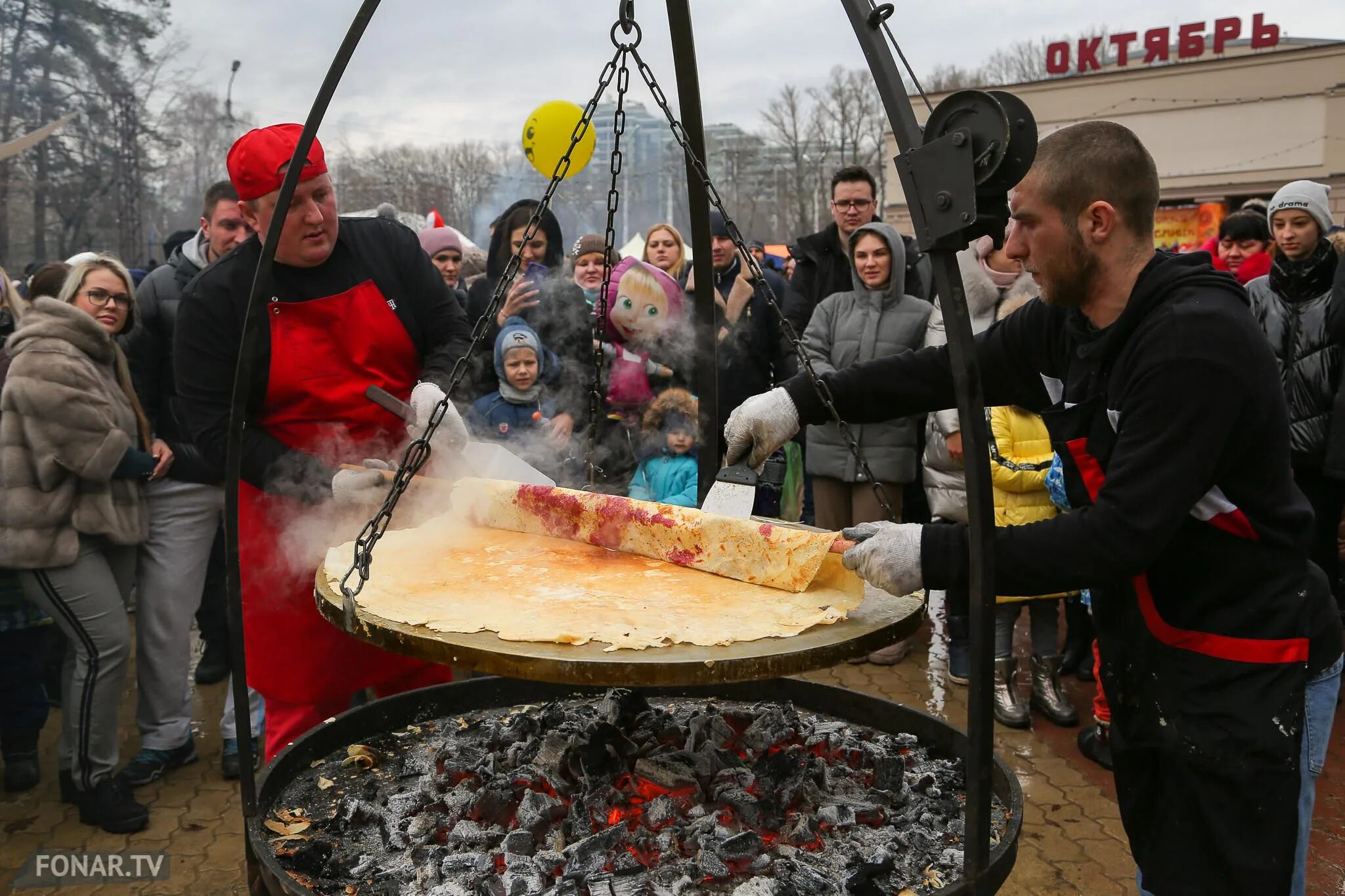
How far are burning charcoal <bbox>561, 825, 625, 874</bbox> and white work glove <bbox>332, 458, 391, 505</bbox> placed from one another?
3.56 ft

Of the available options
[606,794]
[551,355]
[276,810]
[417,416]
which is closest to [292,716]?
[276,810]

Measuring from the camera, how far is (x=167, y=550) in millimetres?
4023

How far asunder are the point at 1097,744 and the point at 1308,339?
89.8 inches

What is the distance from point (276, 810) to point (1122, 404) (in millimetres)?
2134

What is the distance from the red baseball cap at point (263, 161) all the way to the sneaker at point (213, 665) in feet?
10.0

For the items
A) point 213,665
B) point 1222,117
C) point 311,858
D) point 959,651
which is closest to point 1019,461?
point 959,651

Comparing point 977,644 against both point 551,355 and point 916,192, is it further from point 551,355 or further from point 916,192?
point 551,355

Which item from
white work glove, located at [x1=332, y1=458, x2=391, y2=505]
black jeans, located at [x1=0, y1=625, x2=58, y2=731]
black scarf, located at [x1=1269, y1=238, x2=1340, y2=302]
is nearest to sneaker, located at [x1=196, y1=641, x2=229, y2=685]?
black jeans, located at [x1=0, y1=625, x2=58, y2=731]

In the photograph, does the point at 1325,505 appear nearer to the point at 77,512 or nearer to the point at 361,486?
the point at 361,486

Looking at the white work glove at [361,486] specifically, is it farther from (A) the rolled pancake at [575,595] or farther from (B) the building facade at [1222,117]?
(B) the building facade at [1222,117]

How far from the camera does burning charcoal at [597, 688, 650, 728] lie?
273cm

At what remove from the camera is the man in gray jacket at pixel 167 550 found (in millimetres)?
4004

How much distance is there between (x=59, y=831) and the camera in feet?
11.8

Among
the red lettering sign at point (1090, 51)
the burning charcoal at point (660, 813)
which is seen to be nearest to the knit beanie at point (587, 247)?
the burning charcoal at point (660, 813)
